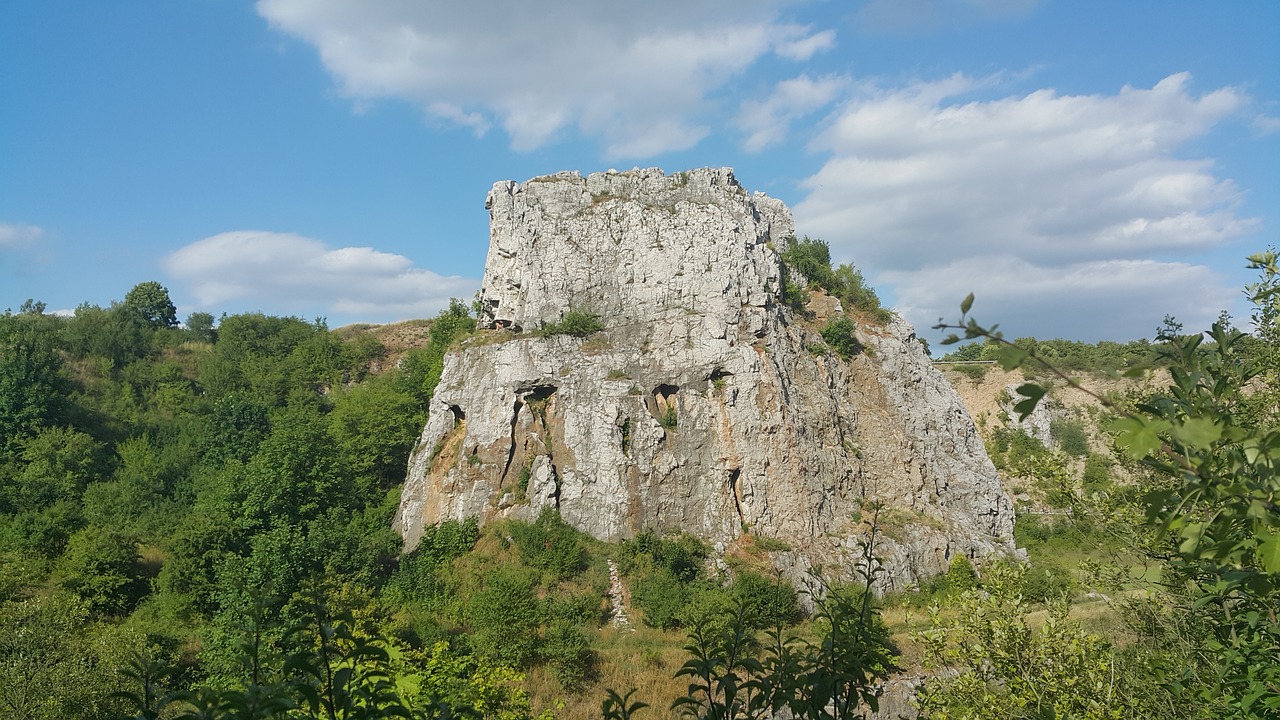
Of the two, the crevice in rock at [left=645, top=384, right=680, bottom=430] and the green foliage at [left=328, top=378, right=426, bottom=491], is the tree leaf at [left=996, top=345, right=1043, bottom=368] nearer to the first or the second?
the crevice in rock at [left=645, top=384, right=680, bottom=430]

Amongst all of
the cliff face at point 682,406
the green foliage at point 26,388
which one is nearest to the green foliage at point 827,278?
the cliff face at point 682,406

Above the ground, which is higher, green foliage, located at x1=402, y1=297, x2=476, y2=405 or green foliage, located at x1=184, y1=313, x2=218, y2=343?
green foliage, located at x1=184, y1=313, x2=218, y2=343

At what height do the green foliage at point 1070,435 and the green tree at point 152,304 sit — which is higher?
the green tree at point 152,304

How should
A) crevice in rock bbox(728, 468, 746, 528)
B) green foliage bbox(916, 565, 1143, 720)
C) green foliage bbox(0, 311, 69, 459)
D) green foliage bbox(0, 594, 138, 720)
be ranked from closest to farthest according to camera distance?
green foliage bbox(916, 565, 1143, 720)
green foliage bbox(0, 594, 138, 720)
crevice in rock bbox(728, 468, 746, 528)
green foliage bbox(0, 311, 69, 459)

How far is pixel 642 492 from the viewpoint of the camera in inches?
930

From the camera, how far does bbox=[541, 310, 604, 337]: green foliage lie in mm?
25844

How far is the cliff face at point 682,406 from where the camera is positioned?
23.7 m

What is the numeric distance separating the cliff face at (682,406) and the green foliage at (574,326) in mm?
261

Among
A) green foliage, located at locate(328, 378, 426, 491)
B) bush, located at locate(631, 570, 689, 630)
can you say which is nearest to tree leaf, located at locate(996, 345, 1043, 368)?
bush, located at locate(631, 570, 689, 630)

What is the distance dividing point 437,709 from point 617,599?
62.5ft

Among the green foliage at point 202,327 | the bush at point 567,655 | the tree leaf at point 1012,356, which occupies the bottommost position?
the bush at point 567,655

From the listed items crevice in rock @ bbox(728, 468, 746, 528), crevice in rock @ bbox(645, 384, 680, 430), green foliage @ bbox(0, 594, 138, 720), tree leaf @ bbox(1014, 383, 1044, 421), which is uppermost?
crevice in rock @ bbox(645, 384, 680, 430)

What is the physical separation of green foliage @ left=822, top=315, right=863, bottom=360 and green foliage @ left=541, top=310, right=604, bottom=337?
8956 millimetres

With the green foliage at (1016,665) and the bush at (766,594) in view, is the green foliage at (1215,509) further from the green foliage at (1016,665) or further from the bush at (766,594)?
the bush at (766,594)
